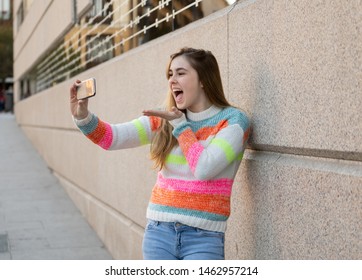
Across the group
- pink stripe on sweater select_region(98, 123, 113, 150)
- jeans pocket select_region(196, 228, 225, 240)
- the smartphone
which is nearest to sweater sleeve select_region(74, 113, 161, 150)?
pink stripe on sweater select_region(98, 123, 113, 150)

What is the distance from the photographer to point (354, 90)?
9.36 ft

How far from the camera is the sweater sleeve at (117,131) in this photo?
381cm

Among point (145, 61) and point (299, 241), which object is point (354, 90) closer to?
point (299, 241)

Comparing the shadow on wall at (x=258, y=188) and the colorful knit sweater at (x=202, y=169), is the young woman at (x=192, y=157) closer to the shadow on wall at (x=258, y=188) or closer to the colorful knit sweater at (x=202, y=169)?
the colorful knit sweater at (x=202, y=169)

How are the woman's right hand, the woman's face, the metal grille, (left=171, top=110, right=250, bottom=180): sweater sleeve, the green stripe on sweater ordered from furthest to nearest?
the metal grille, the green stripe on sweater, the woman's right hand, the woman's face, (left=171, top=110, right=250, bottom=180): sweater sleeve

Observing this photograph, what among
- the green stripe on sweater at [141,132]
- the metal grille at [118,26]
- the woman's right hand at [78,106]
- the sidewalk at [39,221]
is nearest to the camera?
the woman's right hand at [78,106]

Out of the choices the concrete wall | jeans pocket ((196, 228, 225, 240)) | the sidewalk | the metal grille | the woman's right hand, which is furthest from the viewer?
the sidewalk

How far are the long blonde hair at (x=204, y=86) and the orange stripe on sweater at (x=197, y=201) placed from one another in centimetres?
17

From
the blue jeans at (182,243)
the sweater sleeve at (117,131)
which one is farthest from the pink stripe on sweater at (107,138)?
the blue jeans at (182,243)

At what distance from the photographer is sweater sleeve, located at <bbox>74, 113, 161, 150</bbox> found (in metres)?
3.81

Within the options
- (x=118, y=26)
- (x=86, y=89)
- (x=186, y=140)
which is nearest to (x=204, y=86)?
(x=186, y=140)

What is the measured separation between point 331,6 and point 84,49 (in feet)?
23.9

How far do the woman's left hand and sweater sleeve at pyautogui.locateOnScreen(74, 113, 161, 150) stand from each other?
0.43 meters

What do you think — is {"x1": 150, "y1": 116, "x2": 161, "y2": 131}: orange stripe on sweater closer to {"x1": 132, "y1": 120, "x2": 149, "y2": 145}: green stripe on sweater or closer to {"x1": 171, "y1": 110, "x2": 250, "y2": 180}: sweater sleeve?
{"x1": 132, "y1": 120, "x2": 149, "y2": 145}: green stripe on sweater
